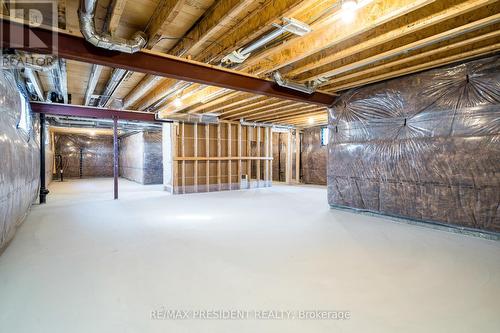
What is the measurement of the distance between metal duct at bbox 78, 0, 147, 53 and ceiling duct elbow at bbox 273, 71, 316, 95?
180 centimetres

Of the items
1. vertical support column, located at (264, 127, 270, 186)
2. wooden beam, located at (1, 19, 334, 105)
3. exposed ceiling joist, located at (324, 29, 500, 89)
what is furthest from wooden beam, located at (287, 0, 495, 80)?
vertical support column, located at (264, 127, 270, 186)

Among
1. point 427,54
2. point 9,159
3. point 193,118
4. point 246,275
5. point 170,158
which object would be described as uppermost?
point 427,54

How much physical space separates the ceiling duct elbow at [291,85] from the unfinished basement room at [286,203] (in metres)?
0.06

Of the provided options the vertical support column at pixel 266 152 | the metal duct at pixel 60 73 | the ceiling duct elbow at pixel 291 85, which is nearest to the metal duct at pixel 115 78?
the metal duct at pixel 60 73

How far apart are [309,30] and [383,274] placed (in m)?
2.35

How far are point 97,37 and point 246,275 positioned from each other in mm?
2492

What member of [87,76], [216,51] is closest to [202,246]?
[216,51]

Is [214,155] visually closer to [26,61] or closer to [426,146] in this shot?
[26,61]

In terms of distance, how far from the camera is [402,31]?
A: 8.41 feet

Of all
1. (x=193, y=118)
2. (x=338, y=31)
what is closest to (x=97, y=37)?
(x=338, y=31)

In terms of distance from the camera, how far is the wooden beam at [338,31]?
224 centimetres

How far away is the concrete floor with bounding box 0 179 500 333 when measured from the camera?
60.8 inches

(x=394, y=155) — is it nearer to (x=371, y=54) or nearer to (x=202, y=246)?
(x=371, y=54)

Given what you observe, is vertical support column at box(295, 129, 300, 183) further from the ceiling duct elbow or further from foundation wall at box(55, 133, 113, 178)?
foundation wall at box(55, 133, 113, 178)
